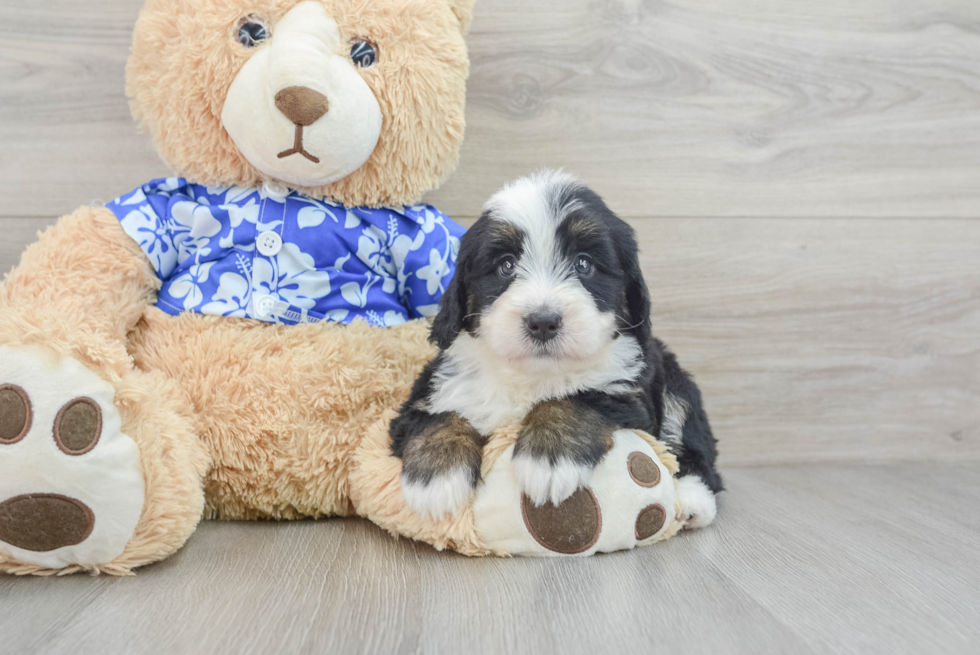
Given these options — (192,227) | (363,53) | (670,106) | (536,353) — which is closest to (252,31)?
(363,53)

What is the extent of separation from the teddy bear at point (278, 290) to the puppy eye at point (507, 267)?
34cm

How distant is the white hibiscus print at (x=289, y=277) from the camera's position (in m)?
1.84

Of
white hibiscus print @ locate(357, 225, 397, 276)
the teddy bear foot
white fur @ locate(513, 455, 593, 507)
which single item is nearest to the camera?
the teddy bear foot

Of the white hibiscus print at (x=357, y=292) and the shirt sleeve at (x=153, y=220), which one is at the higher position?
the shirt sleeve at (x=153, y=220)

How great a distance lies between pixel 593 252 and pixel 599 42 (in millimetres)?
1128

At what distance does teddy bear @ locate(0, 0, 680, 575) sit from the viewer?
4.93ft

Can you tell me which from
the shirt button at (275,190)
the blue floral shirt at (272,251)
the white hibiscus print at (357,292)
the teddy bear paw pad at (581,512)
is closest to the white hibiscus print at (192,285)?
the blue floral shirt at (272,251)

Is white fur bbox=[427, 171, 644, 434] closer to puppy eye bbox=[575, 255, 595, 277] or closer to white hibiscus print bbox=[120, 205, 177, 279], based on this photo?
puppy eye bbox=[575, 255, 595, 277]

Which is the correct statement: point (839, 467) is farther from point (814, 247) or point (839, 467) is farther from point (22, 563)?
point (22, 563)

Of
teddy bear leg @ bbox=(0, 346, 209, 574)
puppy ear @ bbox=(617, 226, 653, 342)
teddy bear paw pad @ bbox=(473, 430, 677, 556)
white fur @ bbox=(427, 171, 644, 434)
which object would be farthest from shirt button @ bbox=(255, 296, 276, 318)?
puppy ear @ bbox=(617, 226, 653, 342)

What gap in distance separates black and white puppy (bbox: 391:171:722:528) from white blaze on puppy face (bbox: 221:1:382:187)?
15.8 inches

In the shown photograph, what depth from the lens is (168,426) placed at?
157 cm

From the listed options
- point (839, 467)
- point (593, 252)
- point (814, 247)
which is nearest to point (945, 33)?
point (814, 247)

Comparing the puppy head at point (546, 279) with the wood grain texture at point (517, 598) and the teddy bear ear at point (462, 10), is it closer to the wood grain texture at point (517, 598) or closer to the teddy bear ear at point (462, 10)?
the wood grain texture at point (517, 598)
